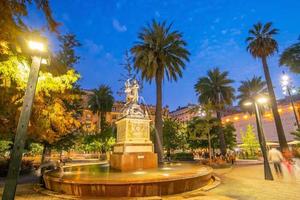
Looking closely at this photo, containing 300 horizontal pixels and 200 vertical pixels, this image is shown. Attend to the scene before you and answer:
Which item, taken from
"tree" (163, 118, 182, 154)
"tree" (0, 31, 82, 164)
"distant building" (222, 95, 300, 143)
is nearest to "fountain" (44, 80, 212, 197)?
"tree" (0, 31, 82, 164)

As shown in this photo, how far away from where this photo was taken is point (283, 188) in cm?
890

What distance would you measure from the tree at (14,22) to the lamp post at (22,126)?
74 cm

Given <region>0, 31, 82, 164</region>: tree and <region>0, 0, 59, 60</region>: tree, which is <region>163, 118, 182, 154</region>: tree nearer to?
<region>0, 31, 82, 164</region>: tree

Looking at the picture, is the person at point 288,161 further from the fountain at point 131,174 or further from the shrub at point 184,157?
the shrub at point 184,157

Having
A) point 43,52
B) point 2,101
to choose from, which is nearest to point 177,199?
point 43,52

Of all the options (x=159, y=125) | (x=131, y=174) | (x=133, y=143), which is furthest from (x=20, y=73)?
(x=159, y=125)

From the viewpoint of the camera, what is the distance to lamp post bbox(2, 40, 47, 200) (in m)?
4.41

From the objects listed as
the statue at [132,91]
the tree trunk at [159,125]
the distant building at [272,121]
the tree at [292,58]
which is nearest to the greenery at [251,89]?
the distant building at [272,121]

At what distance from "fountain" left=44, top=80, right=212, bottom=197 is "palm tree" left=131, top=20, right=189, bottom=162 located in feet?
27.8

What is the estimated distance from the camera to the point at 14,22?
19.0ft

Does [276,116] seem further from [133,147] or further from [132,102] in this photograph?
[133,147]

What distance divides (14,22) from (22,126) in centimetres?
316

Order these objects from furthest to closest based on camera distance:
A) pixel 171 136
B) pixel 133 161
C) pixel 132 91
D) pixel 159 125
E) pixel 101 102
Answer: pixel 101 102 < pixel 171 136 < pixel 159 125 < pixel 132 91 < pixel 133 161

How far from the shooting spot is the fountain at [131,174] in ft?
24.6
